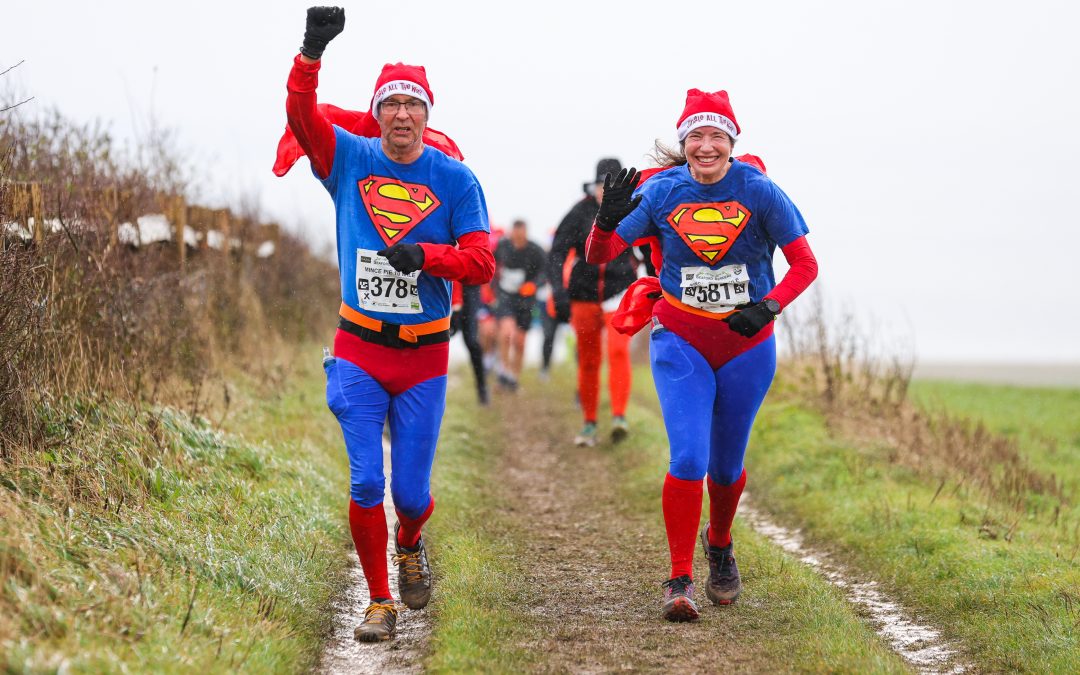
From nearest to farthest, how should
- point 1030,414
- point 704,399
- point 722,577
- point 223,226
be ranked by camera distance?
1. point 704,399
2. point 722,577
3. point 223,226
4. point 1030,414

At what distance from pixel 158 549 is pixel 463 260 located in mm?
1790

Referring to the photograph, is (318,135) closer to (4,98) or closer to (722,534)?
(722,534)

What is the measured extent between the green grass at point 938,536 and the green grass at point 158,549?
3.02 metres

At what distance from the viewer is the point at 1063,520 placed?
8383 millimetres

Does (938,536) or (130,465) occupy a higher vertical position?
(130,465)

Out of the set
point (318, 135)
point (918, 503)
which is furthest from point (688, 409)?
point (918, 503)

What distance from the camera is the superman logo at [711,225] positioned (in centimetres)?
542

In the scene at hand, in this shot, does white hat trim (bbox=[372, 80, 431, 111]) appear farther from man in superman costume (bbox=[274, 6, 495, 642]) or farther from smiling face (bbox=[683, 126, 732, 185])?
smiling face (bbox=[683, 126, 732, 185])

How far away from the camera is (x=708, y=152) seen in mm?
5438

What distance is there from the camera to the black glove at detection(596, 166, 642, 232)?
5.25 meters

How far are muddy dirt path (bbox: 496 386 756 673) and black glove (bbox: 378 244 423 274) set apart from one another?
165 centimetres

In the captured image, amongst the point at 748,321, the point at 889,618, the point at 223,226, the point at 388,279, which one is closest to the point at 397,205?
the point at 388,279

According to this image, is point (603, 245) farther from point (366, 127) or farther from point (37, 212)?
point (37, 212)

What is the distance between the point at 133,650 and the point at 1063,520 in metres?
6.92
